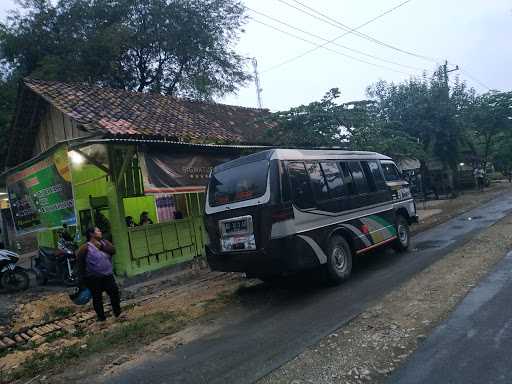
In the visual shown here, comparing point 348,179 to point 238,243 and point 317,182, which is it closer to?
point 317,182

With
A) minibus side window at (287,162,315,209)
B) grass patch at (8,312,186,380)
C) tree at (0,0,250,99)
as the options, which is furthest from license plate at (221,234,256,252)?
tree at (0,0,250,99)

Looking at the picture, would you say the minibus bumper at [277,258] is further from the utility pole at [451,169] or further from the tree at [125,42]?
the utility pole at [451,169]

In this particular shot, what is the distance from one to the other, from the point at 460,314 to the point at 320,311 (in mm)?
1733

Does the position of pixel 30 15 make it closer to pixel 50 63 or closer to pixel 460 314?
pixel 50 63

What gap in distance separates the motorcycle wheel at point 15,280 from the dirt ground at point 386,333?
8.76 meters

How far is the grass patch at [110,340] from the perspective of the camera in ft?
15.7

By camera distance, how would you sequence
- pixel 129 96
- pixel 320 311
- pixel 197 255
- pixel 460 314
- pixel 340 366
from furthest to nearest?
pixel 129 96, pixel 197 255, pixel 320 311, pixel 460 314, pixel 340 366

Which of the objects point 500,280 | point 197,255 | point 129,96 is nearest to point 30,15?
point 129,96

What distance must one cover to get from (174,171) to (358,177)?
14.0ft

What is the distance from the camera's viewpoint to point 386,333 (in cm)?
446

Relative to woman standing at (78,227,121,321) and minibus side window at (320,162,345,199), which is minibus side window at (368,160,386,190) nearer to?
minibus side window at (320,162,345,199)

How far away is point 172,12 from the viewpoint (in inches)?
800

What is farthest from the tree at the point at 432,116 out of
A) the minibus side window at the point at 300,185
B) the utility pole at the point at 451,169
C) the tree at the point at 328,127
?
the minibus side window at the point at 300,185

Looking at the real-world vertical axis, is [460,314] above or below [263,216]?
below
